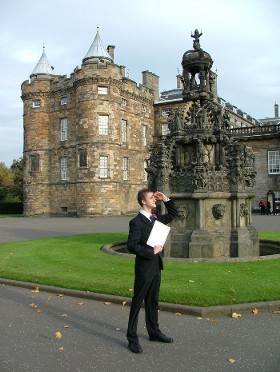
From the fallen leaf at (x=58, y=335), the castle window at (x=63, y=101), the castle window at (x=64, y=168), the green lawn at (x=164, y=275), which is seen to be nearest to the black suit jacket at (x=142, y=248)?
the fallen leaf at (x=58, y=335)

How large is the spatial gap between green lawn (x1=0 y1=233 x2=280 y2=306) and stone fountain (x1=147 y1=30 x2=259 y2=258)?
1204 mm

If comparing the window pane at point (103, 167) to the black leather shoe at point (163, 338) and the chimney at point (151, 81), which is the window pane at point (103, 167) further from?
the black leather shoe at point (163, 338)

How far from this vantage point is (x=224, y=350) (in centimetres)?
515

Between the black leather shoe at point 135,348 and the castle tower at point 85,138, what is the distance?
3570 cm

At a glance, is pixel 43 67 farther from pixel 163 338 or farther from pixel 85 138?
pixel 163 338

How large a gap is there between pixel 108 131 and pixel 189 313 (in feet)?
118

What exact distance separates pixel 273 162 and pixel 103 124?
1732 cm

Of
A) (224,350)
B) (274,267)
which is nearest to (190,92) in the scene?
(274,267)

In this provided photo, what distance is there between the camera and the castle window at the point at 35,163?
4559 centimetres

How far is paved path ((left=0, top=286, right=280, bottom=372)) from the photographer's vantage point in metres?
4.72

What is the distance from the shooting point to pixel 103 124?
137ft

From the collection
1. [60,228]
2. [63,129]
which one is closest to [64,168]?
[63,129]

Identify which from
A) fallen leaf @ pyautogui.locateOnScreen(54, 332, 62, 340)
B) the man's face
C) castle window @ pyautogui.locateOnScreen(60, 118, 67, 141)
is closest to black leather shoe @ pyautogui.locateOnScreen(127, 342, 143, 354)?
fallen leaf @ pyautogui.locateOnScreen(54, 332, 62, 340)

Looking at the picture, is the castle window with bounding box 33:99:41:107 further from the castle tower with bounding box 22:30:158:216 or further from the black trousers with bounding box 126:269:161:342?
the black trousers with bounding box 126:269:161:342
